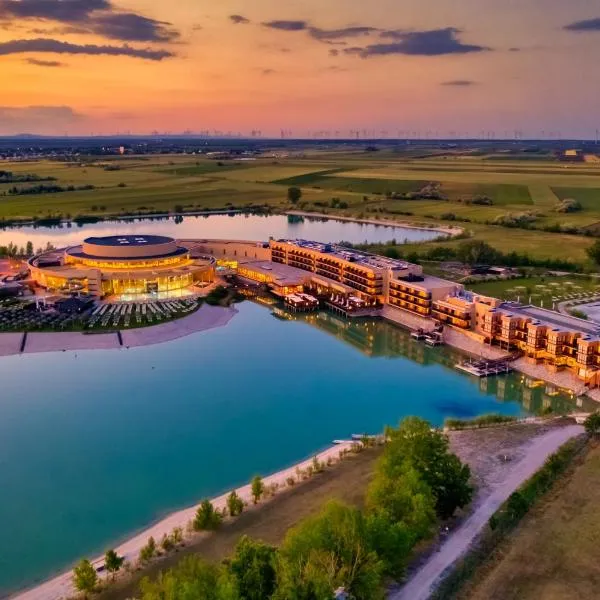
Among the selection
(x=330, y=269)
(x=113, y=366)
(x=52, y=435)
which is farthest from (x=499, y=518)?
(x=330, y=269)

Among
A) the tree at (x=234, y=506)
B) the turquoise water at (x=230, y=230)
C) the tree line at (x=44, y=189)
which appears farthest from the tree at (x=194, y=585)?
the tree line at (x=44, y=189)

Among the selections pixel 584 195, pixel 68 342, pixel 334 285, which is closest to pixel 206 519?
pixel 68 342

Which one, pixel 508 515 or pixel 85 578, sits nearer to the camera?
pixel 85 578

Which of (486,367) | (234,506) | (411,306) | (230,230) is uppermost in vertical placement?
(230,230)

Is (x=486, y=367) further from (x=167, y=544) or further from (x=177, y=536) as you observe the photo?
(x=167, y=544)

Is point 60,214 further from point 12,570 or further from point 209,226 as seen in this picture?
point 12,570

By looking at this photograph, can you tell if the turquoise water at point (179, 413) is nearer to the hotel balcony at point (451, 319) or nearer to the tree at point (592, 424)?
the hotel balcony at point (451, 319)
